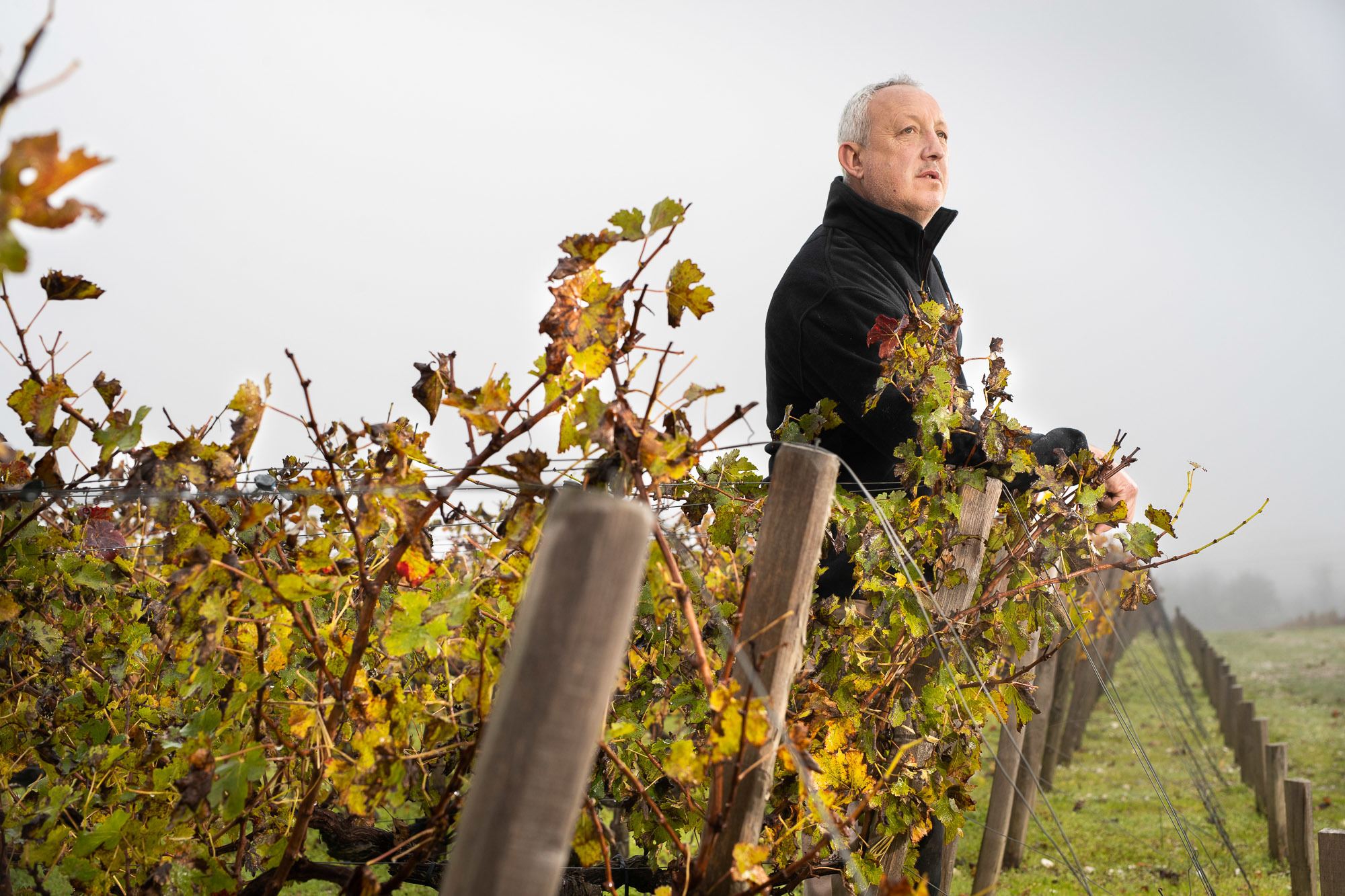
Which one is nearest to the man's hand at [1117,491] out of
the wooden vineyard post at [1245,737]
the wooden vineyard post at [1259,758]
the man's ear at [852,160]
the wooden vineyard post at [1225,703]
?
the man's ear at [852,160]

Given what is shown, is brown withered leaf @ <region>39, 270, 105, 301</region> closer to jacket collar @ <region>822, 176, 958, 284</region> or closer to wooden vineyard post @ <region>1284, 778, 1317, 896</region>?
jacket collar @ <region>822, 176, 958, 284</region>

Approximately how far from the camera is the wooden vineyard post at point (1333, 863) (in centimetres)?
258

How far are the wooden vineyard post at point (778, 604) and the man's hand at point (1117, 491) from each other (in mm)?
1275

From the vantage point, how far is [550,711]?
91 cm

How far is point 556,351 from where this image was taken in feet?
4.85

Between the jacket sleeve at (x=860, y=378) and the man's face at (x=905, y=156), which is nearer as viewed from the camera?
the jacket sleeve at (x=860, y=378)

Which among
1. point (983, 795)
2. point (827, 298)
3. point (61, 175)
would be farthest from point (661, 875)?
point (983, 795)

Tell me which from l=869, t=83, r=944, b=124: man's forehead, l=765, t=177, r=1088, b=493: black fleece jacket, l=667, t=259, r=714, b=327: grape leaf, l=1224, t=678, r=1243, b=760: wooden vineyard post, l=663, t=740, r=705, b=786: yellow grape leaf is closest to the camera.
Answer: l=663, t=740, r=705, b=786: yellow grape leaf

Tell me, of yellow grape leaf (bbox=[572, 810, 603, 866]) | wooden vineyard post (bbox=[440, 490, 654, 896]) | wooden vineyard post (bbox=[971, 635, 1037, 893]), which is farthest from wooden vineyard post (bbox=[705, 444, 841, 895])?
wooden vineyard post (bbox=[971, 635, 1037, 893])

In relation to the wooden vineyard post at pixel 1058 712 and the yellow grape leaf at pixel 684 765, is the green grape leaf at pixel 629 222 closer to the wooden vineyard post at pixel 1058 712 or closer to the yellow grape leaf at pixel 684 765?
the yellow grape leaf at pixel 684 765

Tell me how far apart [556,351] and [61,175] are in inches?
28.9

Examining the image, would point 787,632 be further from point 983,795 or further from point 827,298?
point 983,795

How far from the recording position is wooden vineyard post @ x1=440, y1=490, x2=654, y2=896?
0.90 meters

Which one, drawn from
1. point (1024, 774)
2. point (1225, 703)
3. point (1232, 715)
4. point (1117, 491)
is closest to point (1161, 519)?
point (1117, 491)
